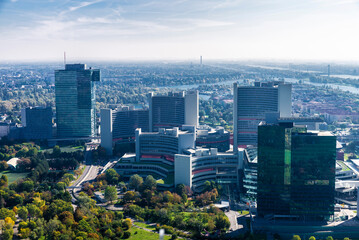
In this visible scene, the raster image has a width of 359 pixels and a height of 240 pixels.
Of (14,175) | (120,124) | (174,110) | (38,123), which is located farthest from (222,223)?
(38,123)

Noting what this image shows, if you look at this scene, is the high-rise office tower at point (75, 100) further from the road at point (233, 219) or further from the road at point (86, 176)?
the road at point (233, 219)

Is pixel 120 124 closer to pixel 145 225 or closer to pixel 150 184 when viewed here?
pixel 150 184

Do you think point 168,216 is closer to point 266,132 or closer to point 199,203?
point 199,203

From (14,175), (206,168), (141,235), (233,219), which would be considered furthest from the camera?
(14,175)

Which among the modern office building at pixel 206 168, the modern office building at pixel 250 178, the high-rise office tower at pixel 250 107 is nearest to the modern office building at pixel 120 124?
the high-rise office tower at pixel 250 107

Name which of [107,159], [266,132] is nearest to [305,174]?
[266,132]
